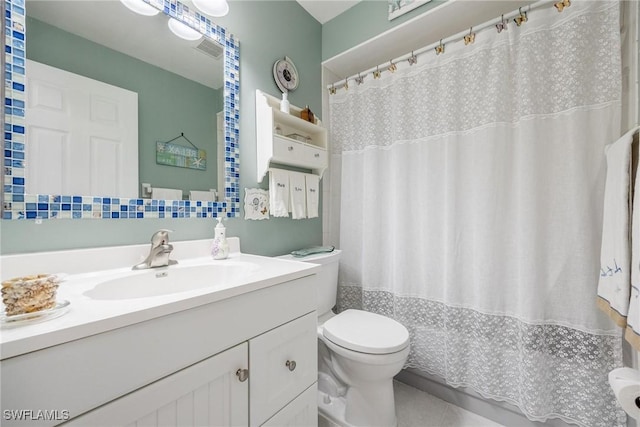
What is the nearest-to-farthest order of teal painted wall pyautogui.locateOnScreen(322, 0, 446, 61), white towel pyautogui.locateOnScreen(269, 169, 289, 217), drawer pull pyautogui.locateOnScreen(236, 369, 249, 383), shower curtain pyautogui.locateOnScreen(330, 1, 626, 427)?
drawer pull pyautogui.locateOnScreen(236, 369, 249, 383), shower curtain pyautogui.locateOnScreen(330, 1, 626, 427), white towel pyautogui.locateOnScreen(269, 169, 289, 217), teal painted wall pyautogui.locateOnScreen(322, 0, 446, 61)

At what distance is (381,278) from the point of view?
5.28 feet

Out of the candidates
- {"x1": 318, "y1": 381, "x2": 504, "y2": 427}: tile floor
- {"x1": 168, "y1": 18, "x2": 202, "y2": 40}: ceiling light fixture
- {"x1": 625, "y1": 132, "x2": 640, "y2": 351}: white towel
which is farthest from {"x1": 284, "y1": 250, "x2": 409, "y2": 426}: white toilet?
{"x1": 168, "y1": 18, "x2": 202, "y2": 40}: ceiling light fixture

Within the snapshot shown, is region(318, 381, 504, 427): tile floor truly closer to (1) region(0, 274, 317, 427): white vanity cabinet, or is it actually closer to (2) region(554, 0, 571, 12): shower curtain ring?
(1) region(0, 274, 317, 427): white vanity cabinet

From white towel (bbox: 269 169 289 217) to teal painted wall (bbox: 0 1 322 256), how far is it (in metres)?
0.08

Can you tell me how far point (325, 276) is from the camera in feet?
4.87

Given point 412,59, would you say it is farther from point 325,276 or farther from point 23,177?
point 23,177

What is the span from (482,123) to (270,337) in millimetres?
1378

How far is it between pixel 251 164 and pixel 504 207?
1.31 meters

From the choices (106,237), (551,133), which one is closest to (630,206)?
(551,133)

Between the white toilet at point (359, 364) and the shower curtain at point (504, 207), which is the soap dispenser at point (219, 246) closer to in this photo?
the white toilet at point (359, 364)

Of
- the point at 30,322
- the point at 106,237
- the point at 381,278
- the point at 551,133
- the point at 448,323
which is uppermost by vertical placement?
the point at 551,133

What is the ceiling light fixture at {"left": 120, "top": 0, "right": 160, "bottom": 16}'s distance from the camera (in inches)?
38.0

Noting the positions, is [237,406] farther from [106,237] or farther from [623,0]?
[623,0]

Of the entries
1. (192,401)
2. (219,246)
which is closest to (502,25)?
(219,246)
